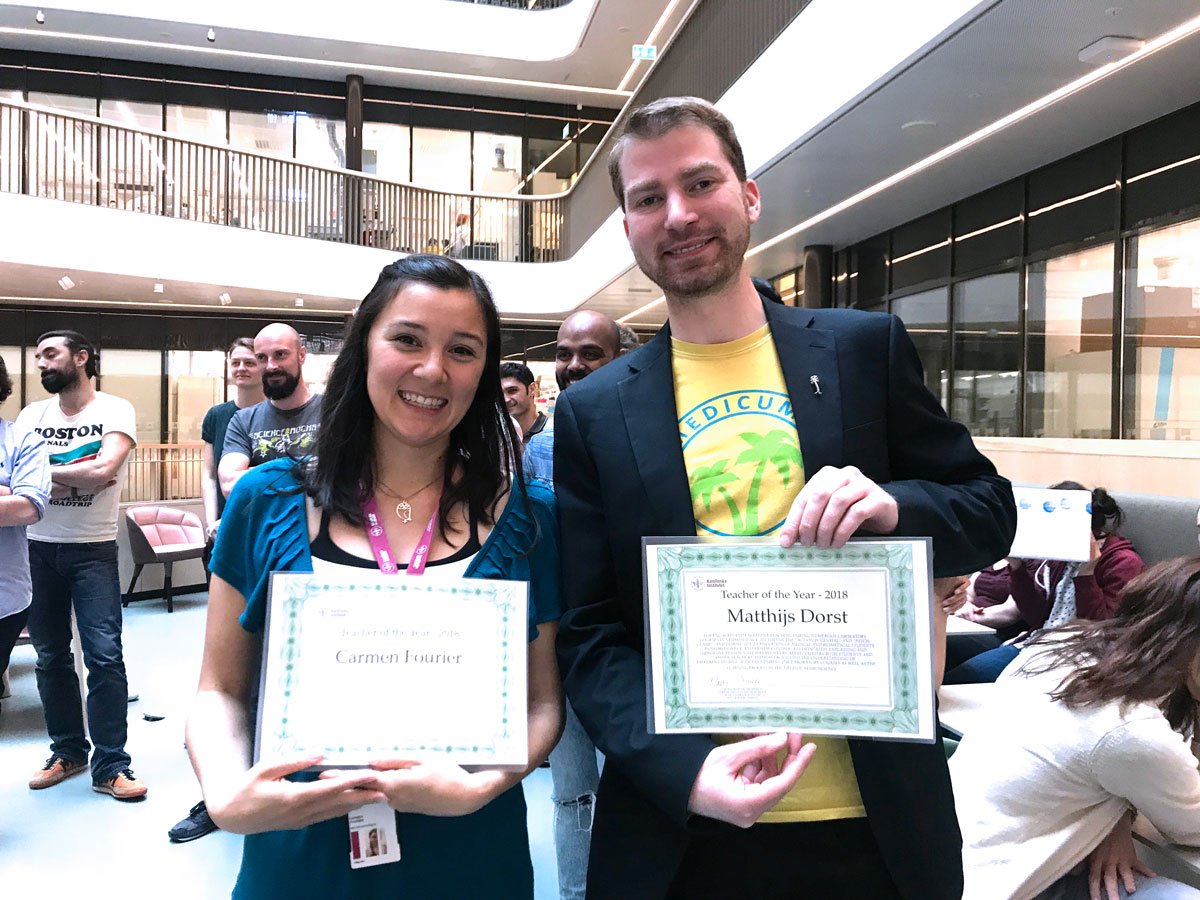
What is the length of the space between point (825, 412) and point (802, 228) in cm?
818

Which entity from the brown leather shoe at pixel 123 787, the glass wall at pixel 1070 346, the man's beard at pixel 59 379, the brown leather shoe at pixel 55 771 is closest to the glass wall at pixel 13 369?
the man's beard at pixel 59 379

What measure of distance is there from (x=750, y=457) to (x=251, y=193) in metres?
12.8

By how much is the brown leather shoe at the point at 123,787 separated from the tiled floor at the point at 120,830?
32mm

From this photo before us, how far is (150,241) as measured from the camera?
10.2 m

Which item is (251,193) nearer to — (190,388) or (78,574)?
(190,388)

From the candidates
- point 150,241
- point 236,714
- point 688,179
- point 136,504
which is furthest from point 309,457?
point 150,241

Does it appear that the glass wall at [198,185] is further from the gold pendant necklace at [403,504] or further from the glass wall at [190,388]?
the gold pendant necklace at [403,504]

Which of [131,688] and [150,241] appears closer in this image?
[131,688]

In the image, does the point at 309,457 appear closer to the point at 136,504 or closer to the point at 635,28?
the point at 136,504

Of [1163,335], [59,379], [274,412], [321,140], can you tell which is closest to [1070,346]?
[1163,335]

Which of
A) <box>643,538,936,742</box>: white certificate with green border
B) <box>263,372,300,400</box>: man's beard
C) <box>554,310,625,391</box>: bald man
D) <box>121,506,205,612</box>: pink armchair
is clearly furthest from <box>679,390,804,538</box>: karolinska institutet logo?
<box>121,506,205,612</box>: pink armchair

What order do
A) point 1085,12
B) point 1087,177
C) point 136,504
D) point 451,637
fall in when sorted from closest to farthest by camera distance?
point 451,637 < point 1085,12 < point 1087,177 < point 136,504

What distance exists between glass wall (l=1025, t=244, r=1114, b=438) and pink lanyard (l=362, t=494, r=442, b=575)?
245 inches

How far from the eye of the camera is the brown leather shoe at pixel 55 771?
3678mm
